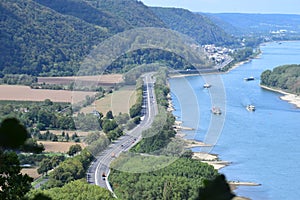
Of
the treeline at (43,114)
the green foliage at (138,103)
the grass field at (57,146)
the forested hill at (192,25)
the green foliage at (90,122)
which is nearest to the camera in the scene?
the green foliage at (90,122)

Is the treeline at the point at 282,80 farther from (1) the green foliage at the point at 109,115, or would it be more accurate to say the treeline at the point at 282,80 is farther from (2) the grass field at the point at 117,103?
(1) the green foliage at the point at 109,115

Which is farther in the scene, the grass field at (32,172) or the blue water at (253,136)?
the grass field at (32,172)

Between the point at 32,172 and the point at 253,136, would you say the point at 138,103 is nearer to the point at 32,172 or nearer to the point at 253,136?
the point at 32,172

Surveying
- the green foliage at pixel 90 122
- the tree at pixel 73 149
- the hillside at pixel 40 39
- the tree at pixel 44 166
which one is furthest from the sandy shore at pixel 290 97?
the green foliage at pixel 90 122

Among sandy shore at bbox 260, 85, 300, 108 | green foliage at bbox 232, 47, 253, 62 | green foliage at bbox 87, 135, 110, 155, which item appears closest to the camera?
green foliage at bbox 87, 135, 110, 155

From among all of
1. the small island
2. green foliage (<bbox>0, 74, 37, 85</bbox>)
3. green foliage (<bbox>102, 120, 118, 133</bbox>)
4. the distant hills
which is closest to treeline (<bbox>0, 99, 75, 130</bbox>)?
green foliage (<bbox>0, 74, 37, 85</bbox>)

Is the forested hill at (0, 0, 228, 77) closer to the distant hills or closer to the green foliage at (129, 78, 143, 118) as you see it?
the distant hills

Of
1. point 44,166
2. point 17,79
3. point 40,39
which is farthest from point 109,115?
point 40,39
